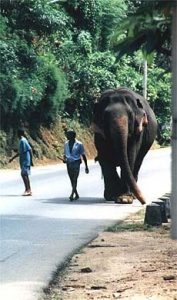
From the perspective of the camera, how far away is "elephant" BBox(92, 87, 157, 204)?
50.4 ft

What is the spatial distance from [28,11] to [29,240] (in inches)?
921

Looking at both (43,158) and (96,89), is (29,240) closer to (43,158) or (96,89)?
(43,158)

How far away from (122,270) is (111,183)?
7.85 meters

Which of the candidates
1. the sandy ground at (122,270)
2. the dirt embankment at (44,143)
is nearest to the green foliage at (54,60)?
the dirt embankment at (44,143)

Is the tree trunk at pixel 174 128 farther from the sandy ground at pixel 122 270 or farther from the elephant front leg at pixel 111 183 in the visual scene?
the elephant front leg at pixel 111 183

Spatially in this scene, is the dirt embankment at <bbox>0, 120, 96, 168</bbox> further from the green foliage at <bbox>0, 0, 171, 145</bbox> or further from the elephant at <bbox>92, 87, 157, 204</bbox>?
the elephant at <bbox>92, 87, 157, 204</bbox>

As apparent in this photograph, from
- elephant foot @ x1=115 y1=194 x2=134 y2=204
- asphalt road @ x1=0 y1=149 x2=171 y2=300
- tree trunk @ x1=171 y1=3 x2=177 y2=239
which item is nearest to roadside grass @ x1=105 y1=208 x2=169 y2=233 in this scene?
asphalt road @ x1=0 y1=149 x2=171 y2=300

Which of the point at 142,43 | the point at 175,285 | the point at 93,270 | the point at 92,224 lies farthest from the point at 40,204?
the point at 142,43

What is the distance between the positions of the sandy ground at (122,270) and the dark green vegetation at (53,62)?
49.4ft

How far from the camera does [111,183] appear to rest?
15742 millimetres

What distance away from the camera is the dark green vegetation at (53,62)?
3127cm

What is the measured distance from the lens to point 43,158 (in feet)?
114

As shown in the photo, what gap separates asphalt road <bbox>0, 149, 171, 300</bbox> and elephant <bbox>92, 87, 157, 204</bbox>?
17.1 inches

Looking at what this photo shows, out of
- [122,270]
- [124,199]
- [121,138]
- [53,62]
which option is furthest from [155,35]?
[53,62]
